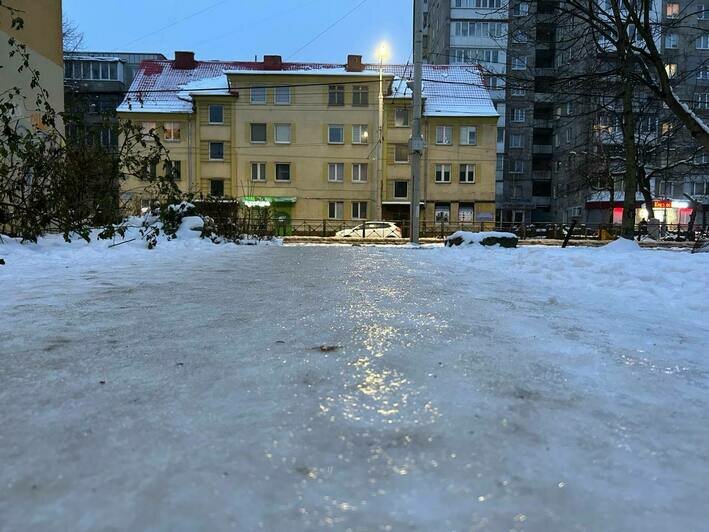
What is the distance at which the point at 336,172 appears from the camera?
Result: 3972 cm

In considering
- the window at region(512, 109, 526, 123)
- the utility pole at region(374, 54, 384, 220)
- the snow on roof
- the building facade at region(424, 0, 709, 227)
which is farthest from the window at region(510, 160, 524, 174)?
the utility pole at region(374, 54, 384, 220)

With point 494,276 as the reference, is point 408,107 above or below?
above

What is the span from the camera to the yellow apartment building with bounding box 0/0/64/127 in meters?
13.3

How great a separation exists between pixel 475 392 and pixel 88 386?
159cm

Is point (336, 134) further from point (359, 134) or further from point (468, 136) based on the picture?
point (468, 136)

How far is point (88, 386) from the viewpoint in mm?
2318

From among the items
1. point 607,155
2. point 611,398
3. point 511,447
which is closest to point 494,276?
point 611,398

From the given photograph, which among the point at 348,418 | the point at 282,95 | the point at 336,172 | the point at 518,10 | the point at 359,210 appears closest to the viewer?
the point at 348,418

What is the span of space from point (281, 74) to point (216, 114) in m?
5.37

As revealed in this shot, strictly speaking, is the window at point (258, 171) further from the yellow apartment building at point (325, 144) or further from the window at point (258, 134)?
the window at point (258, 134)

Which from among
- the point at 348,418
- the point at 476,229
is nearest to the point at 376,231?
the point at 476,229

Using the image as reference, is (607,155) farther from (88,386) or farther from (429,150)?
(88,386)

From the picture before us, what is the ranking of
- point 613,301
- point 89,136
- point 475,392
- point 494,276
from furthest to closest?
point 89,136
point 494,276
point 613,301
point 475,392

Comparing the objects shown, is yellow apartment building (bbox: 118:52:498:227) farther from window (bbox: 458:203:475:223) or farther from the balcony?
the balcony
